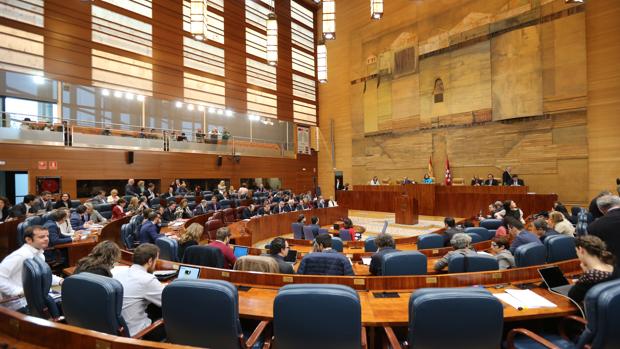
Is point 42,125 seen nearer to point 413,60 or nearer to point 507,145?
point 413,60

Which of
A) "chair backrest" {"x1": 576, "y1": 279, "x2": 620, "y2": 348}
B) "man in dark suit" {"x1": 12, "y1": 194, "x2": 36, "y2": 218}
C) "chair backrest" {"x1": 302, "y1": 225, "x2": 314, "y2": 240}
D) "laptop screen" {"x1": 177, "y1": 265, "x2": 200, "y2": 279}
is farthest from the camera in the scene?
"chair backrest" {"x1": 302, "y1": 225, "x2": 314, "y2": 240}

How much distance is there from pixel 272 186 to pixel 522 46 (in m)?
11.9

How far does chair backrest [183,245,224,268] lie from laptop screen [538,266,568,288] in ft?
9.38

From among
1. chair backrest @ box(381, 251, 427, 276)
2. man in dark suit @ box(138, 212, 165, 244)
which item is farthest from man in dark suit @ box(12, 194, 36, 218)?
chair backrest @ box(381, 251, 427, 276)

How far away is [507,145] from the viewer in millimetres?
12062

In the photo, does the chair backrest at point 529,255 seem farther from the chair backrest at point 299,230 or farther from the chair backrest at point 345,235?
the chair backrest at point 299,230

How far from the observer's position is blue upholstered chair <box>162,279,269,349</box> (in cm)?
178

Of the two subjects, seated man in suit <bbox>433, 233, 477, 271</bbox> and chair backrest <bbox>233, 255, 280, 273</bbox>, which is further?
seated man in suit <bbox>433, 233, 477, 271</bbox>

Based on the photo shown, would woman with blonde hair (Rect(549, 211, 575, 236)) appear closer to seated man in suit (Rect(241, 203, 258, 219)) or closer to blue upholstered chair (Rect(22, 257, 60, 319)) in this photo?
blue upholstered chair (Rect(22, 257, 60, 319))

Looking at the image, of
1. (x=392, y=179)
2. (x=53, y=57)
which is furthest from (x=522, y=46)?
(x=53, y=57)

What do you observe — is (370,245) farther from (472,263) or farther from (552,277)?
(552,277)

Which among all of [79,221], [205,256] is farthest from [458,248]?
[79,221]

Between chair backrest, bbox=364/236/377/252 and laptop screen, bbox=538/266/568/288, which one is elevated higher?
laptop screen, bbox=538/266/568/288

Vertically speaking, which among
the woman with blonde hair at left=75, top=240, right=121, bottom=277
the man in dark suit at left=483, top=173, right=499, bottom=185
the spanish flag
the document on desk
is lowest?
the document on desk
